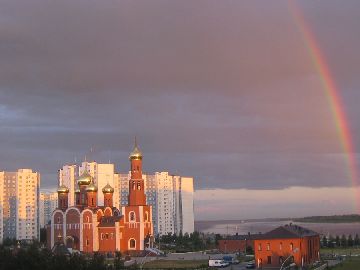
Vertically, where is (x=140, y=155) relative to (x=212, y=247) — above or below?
above

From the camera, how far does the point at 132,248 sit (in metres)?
59.3

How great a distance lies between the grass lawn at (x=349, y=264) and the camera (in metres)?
39.2

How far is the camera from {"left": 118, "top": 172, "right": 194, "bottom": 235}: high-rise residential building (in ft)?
305

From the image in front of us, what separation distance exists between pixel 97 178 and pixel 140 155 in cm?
2823

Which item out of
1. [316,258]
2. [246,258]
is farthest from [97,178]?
[316,258]

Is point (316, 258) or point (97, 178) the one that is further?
point (97, 178)

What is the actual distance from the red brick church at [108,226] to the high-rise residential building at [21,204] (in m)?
28.5

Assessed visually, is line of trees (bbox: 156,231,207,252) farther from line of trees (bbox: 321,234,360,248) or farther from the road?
line of trees (bbox: 321,234,360,248)

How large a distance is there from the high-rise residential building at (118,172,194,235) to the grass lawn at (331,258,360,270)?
48.2 metres

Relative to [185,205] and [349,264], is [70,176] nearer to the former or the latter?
[185,205]

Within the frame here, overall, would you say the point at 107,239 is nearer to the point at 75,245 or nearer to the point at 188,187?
the point at 75,245

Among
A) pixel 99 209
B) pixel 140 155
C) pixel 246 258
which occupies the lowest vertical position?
pixel 246 258

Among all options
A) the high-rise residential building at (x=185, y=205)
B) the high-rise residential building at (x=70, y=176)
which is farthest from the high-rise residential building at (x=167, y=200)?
the high-rise residential building at (x=70, y=176)

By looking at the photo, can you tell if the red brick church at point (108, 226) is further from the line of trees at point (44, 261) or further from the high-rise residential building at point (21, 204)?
the line of trees at point (44, 261)
